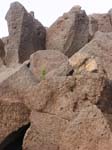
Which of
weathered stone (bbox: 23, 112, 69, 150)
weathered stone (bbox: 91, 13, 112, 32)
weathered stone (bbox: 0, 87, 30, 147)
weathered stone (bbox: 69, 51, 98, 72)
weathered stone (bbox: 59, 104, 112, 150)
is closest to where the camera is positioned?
weathered stone (bbox: 59, 104, 112, 150)

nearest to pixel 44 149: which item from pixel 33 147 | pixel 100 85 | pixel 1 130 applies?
pixel 33 147

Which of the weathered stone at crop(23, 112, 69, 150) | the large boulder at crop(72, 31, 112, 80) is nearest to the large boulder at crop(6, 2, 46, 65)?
the large boulder at crop(72, 31, 112, 80)

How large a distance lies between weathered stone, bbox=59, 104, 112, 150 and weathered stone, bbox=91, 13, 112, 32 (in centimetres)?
870

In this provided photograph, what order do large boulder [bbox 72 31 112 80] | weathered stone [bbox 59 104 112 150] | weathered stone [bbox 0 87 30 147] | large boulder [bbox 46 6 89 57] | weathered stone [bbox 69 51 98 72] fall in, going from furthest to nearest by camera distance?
large boulder [bbox 46 6 89 57] < large boulder [bbox 72 31 112 80] < weathered stone [bbox 69 51 98 72] < weathered stone [bbox 0 87 30 147] < weathered stone [bbox 59 104 112 150]

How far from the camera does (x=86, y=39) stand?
13.5 metres

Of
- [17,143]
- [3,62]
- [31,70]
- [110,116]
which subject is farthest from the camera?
[3,62]

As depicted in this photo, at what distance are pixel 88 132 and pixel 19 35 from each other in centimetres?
613

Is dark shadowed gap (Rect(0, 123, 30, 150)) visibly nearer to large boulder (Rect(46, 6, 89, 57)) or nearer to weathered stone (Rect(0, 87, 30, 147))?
weathered stone (Rect(0, 87, 30, 147))

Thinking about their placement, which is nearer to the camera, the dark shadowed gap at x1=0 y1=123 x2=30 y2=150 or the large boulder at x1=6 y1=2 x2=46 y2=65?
the dark shadowed gap at x1=0 y1=123 x2=30 y2=150

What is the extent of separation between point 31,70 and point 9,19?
11.0 ft

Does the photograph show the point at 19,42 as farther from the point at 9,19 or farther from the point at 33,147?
the point at 33,147

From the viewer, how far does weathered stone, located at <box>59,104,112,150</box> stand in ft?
25.0

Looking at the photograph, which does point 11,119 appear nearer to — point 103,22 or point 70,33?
point 70,33

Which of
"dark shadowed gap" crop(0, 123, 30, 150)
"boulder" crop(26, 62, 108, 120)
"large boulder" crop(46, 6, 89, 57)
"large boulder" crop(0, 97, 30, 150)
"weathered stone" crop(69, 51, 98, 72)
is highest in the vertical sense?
"large boulder" crop(46, 6, 89, 57)
